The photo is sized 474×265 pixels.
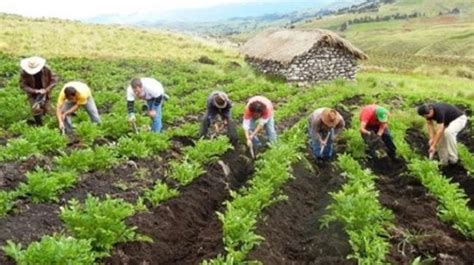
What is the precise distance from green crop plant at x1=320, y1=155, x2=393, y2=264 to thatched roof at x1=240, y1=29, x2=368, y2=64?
78.7ft

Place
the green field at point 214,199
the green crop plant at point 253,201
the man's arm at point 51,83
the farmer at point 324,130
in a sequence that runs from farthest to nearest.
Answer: the man's arm at point 51,83 < the farmer at point 324,130 < the green field at point 214,199 < the green crop plant at point 253,201

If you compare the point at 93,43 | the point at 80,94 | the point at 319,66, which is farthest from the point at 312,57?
the point at 80,94

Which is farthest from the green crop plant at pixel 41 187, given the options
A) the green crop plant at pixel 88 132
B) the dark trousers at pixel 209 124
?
the dark trousers at pixel 209 124

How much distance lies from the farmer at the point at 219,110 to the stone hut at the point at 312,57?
20.0 m

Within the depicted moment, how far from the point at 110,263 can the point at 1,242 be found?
1.47m

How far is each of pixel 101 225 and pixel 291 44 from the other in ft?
94.0

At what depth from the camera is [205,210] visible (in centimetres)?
1103

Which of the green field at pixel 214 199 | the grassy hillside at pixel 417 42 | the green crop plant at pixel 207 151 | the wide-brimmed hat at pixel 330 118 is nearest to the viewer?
the green field at pixel 214 199

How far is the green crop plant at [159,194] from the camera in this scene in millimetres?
10289

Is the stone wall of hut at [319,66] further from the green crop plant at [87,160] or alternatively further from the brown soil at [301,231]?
the green crop plant at [87,160]

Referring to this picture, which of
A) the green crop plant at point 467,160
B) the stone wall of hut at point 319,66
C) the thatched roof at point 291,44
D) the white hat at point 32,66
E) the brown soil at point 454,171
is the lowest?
the stone wall of hut at point 319,66

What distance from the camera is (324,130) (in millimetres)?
13688

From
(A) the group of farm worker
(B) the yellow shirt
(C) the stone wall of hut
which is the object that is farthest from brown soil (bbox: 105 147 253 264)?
(C) the stone wall of hut

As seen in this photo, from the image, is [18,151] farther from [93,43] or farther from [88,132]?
[93,43]
